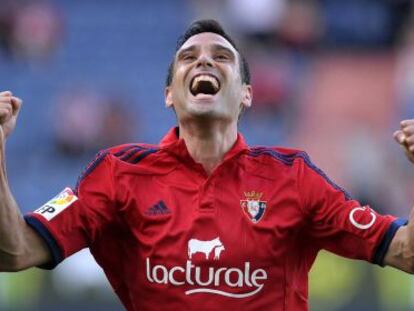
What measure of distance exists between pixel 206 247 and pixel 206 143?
1.73 feet

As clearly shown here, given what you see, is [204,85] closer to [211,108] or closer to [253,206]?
[211,108]

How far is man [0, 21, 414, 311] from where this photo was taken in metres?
4.55

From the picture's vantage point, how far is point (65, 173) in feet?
39.8

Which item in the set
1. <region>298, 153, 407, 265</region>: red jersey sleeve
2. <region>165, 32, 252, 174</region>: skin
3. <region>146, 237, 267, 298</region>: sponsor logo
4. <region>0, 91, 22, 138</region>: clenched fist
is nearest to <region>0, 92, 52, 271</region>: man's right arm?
<region>0, 91, 22, 138</region>: clenched fist

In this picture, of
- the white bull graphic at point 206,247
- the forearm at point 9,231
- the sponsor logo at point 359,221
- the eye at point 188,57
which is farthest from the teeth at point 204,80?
the forearm at point 9,231

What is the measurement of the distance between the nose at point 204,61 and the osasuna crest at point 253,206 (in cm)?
58

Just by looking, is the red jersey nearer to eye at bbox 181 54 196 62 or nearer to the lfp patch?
the lfp patch

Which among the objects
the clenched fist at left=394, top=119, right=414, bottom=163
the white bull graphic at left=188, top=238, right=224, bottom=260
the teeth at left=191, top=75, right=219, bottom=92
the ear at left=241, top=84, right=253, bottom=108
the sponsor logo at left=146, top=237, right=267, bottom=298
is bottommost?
the sponsor logo at left=146, top=237, right=267, bottom=298

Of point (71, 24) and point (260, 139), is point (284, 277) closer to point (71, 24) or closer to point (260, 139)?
point (260, 139)

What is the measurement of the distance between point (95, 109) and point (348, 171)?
281 cm

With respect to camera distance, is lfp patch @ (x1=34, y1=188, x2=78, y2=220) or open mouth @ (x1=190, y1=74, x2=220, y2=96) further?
open mouth @ (x1=190, y1=74, x2=220, y2=96)

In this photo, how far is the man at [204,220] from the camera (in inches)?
179

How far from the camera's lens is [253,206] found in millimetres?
4707

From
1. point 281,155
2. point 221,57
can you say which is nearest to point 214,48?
point 221,57
